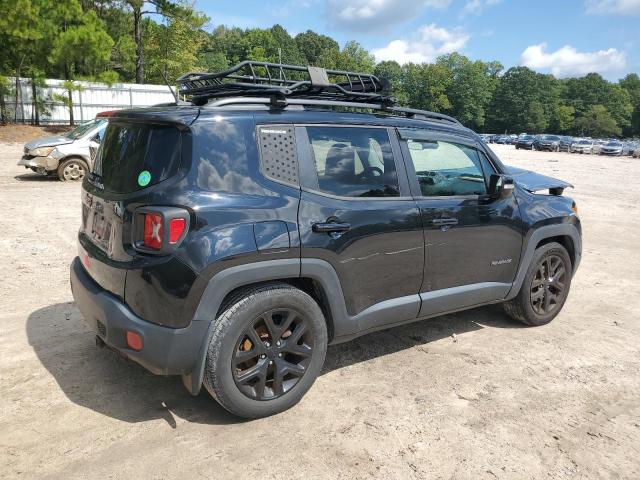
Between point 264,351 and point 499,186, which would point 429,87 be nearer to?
point 499,186

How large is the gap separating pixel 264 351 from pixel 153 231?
953 millimetres

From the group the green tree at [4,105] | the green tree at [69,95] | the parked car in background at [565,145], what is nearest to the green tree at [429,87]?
the parked car in background at [565,145]

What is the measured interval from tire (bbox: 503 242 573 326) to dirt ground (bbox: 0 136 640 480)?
0.14m

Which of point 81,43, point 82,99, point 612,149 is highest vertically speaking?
point 81,43

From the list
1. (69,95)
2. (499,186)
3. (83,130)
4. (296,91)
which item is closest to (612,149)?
(69,95)

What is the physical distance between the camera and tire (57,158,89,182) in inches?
501

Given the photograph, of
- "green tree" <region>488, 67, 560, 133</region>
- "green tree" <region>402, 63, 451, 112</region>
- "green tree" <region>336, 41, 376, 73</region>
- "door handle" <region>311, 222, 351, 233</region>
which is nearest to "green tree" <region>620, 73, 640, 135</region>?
"green tree" <region>488, 67, 560, 133</region>

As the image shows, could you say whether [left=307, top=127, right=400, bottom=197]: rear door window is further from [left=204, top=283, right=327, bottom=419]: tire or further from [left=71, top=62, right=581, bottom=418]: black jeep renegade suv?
[left=204, top=283, right=327, bottom=419]: tire

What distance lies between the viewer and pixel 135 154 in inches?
123

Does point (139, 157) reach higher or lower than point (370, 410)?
higher

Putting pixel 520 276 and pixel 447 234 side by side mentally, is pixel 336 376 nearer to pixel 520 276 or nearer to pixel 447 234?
pixel 447 234

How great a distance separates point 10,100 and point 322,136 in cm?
3048

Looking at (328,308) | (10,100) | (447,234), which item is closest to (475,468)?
(328,308)

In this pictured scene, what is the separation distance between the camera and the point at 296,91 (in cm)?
380
